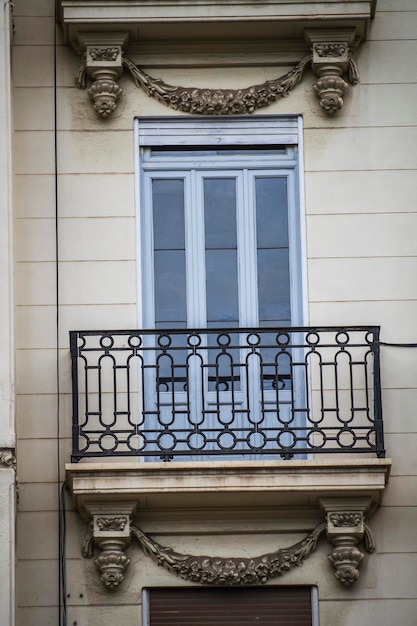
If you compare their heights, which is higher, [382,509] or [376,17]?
[376,17]

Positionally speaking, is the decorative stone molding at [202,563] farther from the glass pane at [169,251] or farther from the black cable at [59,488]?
the glass pane at [169,251]

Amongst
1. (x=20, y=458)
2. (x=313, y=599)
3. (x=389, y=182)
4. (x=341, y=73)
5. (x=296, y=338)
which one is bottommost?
(x=313, y=599)

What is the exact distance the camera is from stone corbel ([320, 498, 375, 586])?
46.8ft

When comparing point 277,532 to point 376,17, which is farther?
point 376,17

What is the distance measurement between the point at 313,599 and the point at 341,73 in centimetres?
446

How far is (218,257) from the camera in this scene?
1530cm

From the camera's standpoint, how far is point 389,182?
49.9 ft

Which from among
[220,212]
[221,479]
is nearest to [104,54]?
[220,212]

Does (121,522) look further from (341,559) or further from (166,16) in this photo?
(166,16)

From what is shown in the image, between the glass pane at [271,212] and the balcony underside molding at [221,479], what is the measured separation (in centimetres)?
215

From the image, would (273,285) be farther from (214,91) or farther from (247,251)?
(214,91)

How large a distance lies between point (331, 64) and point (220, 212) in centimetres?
157

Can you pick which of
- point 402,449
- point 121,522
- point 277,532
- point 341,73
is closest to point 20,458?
point 121,522

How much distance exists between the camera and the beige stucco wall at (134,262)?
47.0 feet
